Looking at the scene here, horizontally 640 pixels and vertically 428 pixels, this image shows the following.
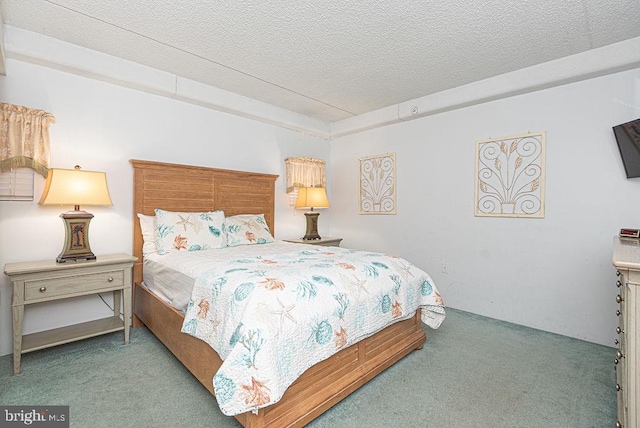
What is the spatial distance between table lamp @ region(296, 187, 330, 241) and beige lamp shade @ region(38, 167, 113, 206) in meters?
2.22

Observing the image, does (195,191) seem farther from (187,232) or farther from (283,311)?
(283,311)

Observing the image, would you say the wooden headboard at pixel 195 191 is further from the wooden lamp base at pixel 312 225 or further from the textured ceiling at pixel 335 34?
the textured ceiling at pixel 335 34

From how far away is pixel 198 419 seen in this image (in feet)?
5.45

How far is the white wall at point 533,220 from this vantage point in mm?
2588

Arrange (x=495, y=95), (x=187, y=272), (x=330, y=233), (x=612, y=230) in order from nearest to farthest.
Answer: (x=187, y=272) → (x=612, y=230) → (x=495, y=95) → (x=330, y=233)

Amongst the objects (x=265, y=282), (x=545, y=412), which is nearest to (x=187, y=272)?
(x=265, y=282)

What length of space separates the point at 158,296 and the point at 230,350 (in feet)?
4.43

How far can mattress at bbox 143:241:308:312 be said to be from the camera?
2109 millimetres

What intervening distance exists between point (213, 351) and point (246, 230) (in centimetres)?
180

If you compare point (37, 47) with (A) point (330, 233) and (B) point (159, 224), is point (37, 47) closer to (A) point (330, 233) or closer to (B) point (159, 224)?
(B) point (159, 224)

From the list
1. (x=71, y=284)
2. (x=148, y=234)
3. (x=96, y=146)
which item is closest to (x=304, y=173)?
(x=148, y=234)

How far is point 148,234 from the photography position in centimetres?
293

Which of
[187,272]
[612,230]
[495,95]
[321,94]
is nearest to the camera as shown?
[187,272]

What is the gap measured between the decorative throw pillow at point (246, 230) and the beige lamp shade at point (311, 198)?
0.65 metres
